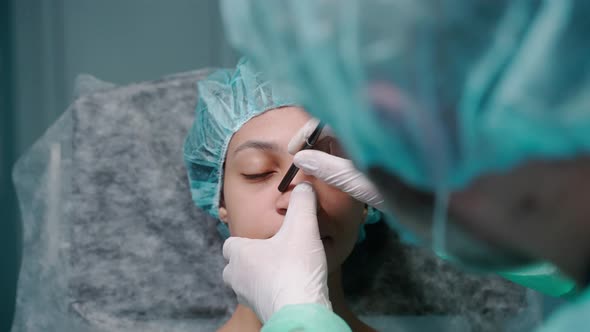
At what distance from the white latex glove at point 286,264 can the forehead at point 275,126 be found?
16 centimetres

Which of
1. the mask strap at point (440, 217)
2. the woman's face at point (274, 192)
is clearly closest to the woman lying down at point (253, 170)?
the woman's face at point (274, 192)

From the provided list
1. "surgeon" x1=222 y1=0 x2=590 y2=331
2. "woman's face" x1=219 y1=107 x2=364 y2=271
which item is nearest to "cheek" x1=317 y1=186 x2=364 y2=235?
"woman's face" x1=219 y1=107 x2=364 y2=271

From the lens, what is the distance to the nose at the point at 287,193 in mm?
1489

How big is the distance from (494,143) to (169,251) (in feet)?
5.09

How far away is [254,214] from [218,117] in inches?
12.0

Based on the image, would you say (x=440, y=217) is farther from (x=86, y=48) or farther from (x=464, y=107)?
(x=86, y=48)

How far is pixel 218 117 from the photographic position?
1671 millimetres

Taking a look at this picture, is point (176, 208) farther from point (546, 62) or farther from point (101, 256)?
point (546, 62)

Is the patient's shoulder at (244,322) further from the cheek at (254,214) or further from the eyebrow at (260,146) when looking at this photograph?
the eyebrow at (260,146)

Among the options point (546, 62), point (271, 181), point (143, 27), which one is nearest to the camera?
point (546, 62)

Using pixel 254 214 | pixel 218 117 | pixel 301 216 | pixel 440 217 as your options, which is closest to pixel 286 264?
pixel 301 216

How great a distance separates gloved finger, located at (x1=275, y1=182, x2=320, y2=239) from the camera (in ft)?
4.52

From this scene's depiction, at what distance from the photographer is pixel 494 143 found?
1.96 ft

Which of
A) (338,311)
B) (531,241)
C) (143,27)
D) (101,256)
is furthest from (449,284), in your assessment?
(531,241)
